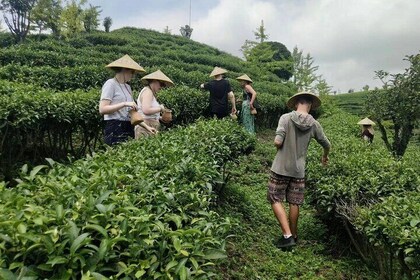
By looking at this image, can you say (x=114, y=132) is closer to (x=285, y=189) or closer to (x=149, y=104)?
(x=149, y=104)

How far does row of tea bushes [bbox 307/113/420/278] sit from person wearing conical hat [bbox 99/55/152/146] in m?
2.22

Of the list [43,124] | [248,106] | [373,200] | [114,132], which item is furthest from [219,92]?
[373,200]

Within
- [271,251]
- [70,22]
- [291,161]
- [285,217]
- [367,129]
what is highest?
[70,22]

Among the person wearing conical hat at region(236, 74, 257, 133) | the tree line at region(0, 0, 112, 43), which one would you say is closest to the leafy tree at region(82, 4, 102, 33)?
the tree line at region(0, 0, 112, 43)

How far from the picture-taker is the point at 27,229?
135 cm

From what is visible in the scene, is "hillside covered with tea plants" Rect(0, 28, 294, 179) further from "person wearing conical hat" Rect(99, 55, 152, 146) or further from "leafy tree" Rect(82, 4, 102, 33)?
"leafy tree" Rect(82, 4, 102, 33)

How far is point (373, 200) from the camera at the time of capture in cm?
342

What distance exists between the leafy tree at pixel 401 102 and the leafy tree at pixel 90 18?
25139mm

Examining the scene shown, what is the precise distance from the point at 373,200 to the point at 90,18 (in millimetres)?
29618

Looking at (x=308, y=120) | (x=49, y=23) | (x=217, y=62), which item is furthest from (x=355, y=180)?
(x=49, y=23)

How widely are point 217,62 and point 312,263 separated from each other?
58.3 feet

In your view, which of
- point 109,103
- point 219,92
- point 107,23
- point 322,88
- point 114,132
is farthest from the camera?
point 107,23

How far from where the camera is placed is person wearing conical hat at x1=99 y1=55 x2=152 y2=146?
387 cm

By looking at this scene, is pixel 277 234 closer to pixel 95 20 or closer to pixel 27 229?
pixel 27 229
